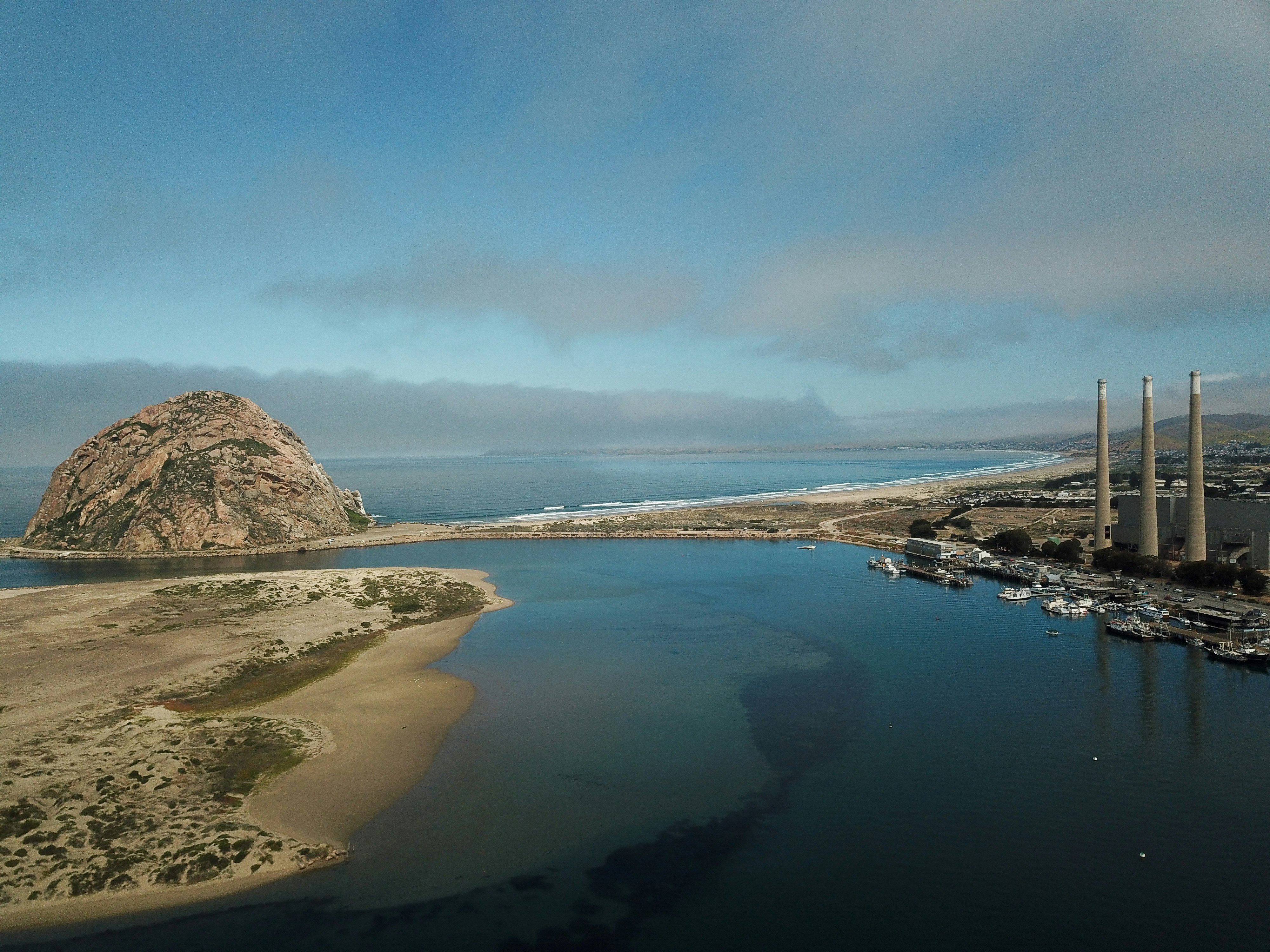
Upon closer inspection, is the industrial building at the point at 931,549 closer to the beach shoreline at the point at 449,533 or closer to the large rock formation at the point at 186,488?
the beach shoreline at the point at 449,533

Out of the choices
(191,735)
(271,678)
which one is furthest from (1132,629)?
(191,735)

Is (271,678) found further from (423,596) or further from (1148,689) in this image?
(1148,689)

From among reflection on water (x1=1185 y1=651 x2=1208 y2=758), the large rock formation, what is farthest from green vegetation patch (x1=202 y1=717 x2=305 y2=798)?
the large rock formation

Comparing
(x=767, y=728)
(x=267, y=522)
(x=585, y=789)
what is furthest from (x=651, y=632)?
(x=267, y=522)

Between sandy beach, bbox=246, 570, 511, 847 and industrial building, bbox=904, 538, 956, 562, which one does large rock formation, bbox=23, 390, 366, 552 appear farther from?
industrial building, bbox=904, 538, 956, 562

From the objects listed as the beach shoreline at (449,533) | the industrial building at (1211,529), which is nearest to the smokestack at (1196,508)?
the industrial building at (1211,529)

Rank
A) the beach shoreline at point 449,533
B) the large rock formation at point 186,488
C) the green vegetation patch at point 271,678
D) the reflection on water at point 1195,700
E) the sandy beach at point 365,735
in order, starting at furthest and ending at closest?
the large rock formation at point 186,488
the beach shoreline at point 449,533
the green vegetation patch at point 271,678
the reflection on water at point 1195,700
the sandy beach at point 365,735
